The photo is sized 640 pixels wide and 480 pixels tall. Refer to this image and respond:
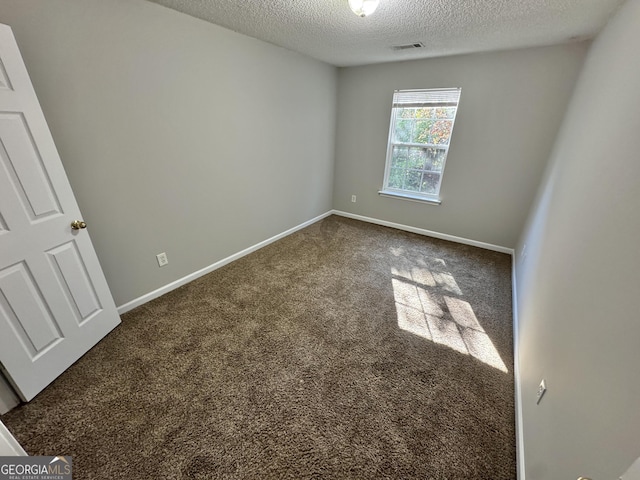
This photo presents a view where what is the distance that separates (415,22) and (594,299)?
7.09 ft

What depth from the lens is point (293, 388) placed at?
4.98ft

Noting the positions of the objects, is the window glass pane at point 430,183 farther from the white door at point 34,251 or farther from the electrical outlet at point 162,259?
the white door at point 34,251

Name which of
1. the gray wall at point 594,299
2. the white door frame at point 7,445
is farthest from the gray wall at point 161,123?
the gray wall at point 594,299

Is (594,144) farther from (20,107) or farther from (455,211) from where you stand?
(20,107)

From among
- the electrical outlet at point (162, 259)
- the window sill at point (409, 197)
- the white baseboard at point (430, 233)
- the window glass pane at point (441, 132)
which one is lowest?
the white baseboard at point (430, 233)

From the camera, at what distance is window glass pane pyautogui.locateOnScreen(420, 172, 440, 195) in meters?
3.50

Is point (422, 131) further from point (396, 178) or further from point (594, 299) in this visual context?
point (594, 299)

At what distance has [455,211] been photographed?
3424 mm

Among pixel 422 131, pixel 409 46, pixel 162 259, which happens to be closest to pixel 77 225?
pixel 162 259

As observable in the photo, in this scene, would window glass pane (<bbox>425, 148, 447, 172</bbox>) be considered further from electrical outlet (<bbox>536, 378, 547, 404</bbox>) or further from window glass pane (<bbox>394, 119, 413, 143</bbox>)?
electrical outlet (<bbox>536, 378, 547, 404</bbox>)

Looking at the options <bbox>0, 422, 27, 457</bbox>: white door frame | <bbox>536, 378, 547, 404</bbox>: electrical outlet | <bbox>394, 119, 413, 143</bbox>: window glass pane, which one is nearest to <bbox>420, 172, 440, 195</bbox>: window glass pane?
<bbox>394, 119, 413, 143</bbox>: window glass pane

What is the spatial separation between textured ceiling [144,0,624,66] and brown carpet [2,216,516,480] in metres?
2.19

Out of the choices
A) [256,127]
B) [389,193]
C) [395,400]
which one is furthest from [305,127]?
[395,400]

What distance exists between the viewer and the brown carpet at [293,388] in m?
1.19
